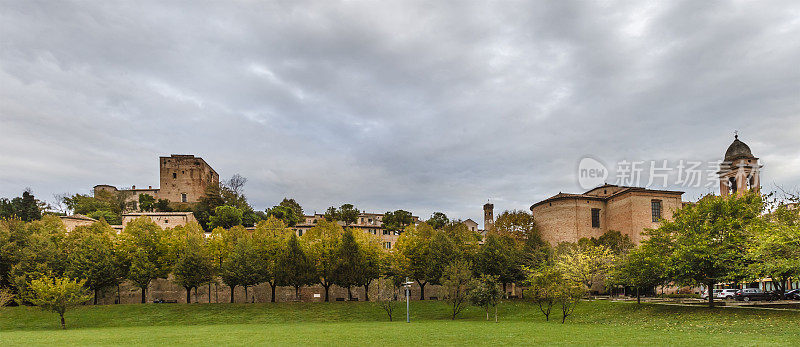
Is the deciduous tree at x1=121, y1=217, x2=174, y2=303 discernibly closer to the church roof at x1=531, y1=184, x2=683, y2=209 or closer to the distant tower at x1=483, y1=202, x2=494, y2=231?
the church roof at x1=531, y1=184, x2=683, y2=209

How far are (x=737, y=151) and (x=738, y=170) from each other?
3.16 meters

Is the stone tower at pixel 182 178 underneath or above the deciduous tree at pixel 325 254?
above

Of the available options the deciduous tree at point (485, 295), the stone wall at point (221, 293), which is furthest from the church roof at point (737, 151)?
the deciduous tree at point (485, 295)

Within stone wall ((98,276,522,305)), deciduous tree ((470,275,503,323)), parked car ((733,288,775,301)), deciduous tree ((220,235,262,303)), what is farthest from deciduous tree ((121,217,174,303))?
parked car ((733,288,775,301))

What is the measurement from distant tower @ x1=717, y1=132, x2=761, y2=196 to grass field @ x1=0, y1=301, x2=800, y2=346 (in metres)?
33.5

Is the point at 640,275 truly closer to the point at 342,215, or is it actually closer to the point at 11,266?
the point at 11,266

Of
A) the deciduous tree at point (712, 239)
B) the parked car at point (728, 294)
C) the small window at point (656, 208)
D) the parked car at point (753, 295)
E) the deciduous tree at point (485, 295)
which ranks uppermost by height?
the small window at point (656, 208)

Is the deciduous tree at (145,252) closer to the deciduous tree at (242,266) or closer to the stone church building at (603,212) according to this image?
the deciduous tree at (242,266)

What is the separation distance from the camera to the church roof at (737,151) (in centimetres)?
6431

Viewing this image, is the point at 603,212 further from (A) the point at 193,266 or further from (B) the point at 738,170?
(A) the point at 193,266

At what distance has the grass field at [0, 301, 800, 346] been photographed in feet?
76.0

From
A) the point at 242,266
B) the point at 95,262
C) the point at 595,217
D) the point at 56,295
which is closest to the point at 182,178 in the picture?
the point at 95,262

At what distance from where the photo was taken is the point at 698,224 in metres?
35.4

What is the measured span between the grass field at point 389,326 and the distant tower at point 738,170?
1319 inches
